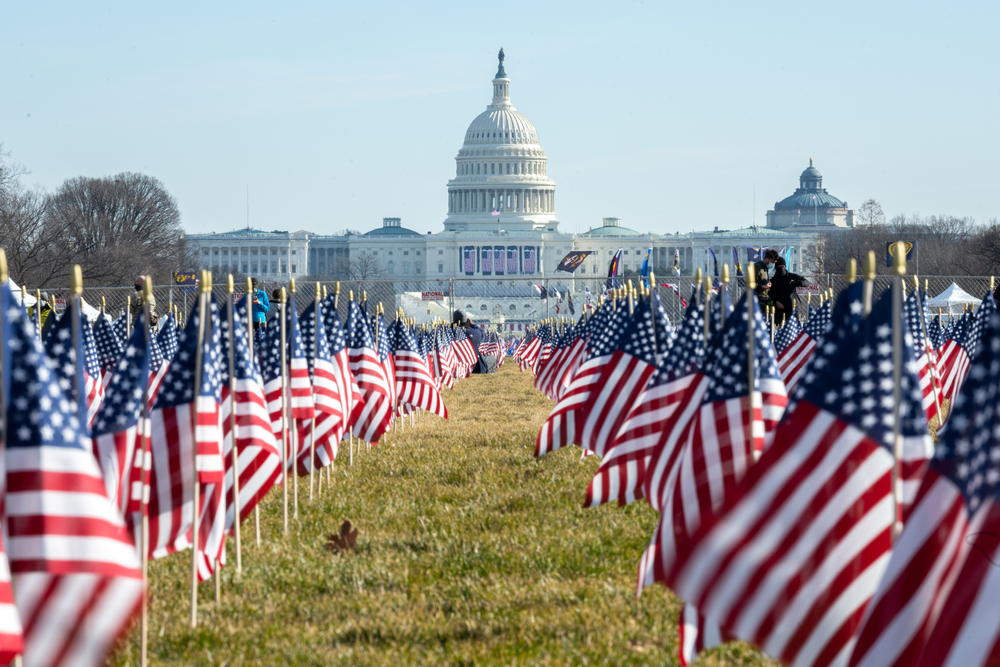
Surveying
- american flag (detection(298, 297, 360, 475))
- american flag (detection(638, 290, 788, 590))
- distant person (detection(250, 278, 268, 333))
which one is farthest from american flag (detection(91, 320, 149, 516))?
distant person (detection(250, 278, 268, 333))

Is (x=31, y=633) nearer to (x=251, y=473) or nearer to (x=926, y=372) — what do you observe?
(x=251, y=473)

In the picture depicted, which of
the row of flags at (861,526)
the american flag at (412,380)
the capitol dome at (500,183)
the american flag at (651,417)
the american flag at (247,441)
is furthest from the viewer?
the capitol dome at (500,183)

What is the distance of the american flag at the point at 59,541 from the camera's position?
3812 mm

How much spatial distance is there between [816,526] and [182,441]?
115 inches

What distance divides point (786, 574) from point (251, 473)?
362cm

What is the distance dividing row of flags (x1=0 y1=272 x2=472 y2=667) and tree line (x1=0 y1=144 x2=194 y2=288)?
109 feet

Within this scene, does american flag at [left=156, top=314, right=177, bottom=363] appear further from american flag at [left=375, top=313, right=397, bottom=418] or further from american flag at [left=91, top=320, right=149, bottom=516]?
american flag at [left=91, top=320, right=149, bottom=516]

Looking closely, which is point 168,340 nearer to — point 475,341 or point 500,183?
point 475,341

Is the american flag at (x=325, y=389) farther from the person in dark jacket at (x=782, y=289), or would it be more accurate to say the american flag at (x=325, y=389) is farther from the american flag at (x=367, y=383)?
the person in dark jacket at (x=782, y=289)

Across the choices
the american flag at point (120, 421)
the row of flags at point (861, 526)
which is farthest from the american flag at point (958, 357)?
the american flag at point (120, 421)

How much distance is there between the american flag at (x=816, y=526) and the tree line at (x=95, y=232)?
3867 cm

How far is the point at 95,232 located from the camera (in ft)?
204

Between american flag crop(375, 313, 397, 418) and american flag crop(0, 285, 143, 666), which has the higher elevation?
american flag crop(0, 285, 143, 666)

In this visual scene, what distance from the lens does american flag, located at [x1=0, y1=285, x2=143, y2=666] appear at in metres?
3.81
